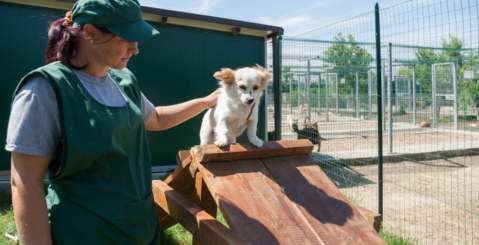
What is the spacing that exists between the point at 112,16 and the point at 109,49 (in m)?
0.13

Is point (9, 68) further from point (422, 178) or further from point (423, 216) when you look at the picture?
point (422, 178)

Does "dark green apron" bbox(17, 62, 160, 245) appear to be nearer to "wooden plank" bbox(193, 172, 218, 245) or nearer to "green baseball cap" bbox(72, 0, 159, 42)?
"green baseball cap" bbox(72, 0, 159, 42)

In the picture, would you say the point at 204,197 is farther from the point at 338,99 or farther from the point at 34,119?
the point at 338,99

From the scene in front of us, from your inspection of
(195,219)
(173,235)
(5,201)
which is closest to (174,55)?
(5,201)

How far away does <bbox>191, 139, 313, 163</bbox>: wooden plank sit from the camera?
2.10 meters

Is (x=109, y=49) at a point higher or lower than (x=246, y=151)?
→ higher

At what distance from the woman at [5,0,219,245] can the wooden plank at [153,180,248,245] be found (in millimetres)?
333

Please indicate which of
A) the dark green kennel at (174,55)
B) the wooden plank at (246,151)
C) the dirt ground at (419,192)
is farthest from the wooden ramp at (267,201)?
the dark green kennel at (174,55)

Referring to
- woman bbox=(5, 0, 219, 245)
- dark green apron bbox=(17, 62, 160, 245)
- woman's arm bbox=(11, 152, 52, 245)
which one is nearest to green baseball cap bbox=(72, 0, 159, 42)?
woman bbox=(5, 0, 219, 245)

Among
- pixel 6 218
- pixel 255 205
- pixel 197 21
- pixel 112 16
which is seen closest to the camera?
pixel 112 16

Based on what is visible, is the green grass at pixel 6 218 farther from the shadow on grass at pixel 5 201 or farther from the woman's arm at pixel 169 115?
the woman's arm at pixel 169 115

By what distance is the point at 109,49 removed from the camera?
131cm

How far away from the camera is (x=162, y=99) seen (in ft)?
20.5

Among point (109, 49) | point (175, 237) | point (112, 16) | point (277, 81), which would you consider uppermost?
point (277, 81)
